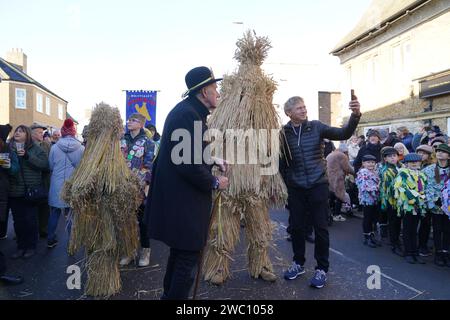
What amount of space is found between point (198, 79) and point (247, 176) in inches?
51.9

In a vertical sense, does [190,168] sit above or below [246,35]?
below

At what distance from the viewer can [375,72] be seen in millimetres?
16297

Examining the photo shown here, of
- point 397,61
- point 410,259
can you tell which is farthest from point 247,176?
point 397,61

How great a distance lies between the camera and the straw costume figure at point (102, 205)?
3.48 m

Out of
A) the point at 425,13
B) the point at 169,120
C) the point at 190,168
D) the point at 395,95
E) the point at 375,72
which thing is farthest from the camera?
the point at 375,72

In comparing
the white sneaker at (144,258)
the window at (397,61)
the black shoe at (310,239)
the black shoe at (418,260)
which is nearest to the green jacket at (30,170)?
the white sneaker at (144,258)

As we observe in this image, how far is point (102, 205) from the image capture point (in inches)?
140

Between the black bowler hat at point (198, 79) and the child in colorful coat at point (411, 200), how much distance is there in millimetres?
3405

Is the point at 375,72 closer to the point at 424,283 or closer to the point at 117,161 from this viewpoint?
the point at 424,283

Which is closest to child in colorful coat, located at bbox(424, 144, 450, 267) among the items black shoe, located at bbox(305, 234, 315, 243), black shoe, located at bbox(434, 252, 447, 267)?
black shoe, located at bbox(434, 252, 447, 267)

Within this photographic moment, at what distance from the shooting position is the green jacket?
486 centimetres

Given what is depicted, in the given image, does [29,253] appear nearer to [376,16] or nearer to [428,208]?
[428,208]
